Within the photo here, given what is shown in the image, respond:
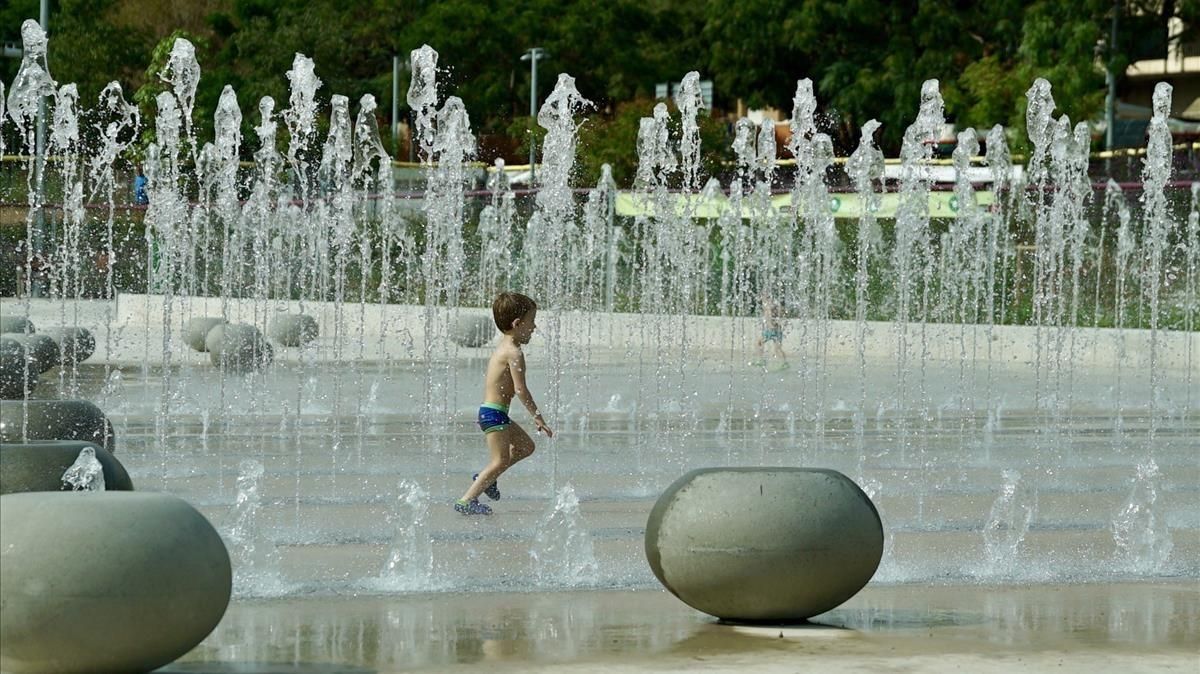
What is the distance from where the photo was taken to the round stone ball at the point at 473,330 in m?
26.5

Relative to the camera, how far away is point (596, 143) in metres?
47.1

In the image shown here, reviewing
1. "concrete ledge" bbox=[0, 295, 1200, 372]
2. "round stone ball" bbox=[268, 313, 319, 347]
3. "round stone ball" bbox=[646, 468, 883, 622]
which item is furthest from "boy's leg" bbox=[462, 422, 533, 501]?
"round stone ball" bbox=[268, 313, 319, 347]

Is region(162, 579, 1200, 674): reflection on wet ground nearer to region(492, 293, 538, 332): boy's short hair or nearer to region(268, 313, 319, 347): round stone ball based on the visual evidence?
region(492, 293, 538, 332): boy's short hair

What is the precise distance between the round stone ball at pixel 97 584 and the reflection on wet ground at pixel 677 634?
0.55 metres

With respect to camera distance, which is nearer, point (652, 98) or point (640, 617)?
point (640, 617)

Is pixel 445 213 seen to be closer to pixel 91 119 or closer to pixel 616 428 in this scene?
pixel 616 428

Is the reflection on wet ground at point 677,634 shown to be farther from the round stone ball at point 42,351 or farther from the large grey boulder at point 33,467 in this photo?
the round stone ball at point 42,351

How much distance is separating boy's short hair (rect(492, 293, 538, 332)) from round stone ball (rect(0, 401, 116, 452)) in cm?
213

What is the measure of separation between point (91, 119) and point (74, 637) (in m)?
50.0

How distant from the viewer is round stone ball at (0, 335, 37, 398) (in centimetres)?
1614

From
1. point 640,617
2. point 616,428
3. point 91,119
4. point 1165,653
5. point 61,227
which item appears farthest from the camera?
point 91,119

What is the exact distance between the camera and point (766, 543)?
23.3 ft

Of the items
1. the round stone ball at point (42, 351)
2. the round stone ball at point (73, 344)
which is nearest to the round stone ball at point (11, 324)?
the round stone ball at point (73, 344)

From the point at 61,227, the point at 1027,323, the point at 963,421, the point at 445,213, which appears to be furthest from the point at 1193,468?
the point at 61,227
